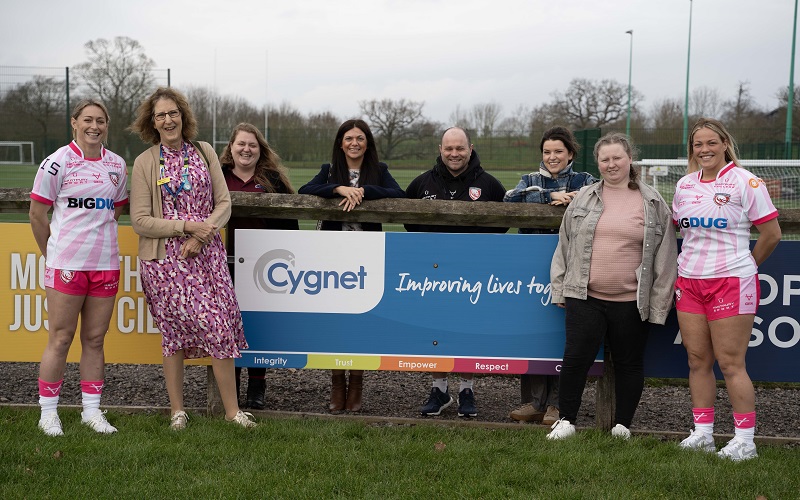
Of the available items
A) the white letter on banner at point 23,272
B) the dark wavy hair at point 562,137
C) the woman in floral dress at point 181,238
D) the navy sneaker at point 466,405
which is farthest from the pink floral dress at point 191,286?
the dark wavy hair at point 562,137

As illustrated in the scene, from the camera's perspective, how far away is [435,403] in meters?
5.25

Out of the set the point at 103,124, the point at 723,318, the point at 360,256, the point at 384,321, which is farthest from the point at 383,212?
the point at 723,318

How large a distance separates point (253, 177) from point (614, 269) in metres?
2.36

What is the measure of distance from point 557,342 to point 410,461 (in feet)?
4.08

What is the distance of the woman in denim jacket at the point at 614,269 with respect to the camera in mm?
4457

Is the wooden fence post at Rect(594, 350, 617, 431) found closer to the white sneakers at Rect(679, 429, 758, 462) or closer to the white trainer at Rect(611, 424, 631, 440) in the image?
the white trainer at Rect(611, 424, 631, 440)

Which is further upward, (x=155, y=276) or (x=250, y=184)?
(x=250, y=184)

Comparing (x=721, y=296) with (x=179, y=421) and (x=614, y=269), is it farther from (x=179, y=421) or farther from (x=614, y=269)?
(x=179, y=421)

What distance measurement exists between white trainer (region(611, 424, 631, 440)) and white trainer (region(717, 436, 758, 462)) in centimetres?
51

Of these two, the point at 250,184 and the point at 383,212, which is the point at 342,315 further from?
the point at 250,184

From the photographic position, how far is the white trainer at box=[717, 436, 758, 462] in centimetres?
433

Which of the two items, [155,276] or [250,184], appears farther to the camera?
[250,184]

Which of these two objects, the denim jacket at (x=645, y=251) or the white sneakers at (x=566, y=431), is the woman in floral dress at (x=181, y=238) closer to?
the white sneakers at (x=566, y=431)

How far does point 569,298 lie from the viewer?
15.0 ft
